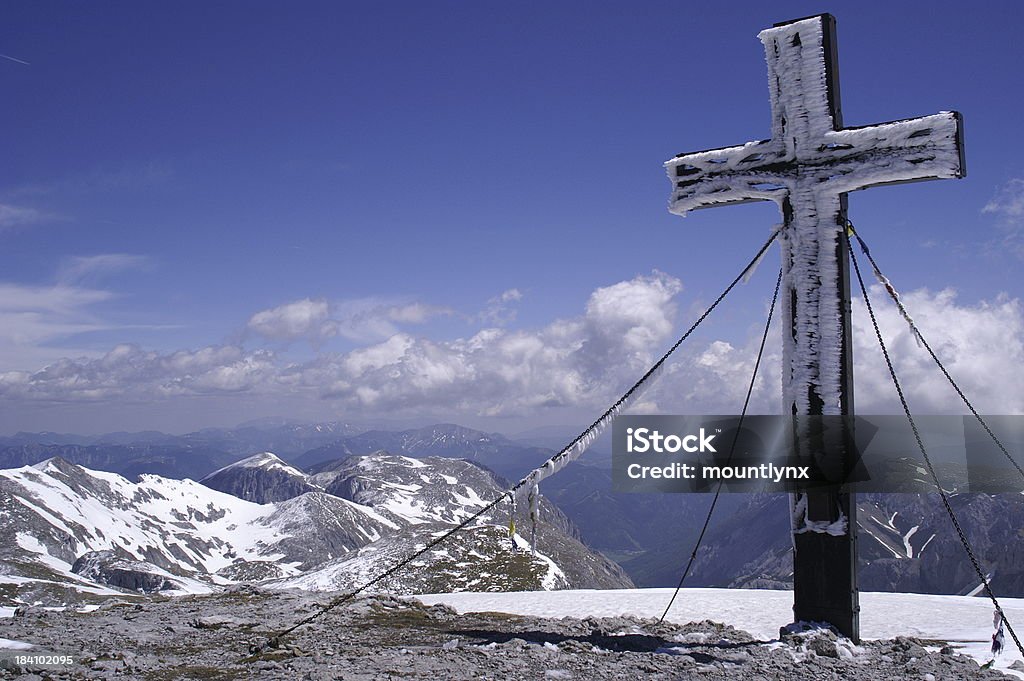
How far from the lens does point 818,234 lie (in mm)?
11281

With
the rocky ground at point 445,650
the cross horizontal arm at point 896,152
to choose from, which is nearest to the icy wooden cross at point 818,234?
the cross horizontal arm at point 896,152

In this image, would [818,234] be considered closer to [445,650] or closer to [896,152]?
[896,152]

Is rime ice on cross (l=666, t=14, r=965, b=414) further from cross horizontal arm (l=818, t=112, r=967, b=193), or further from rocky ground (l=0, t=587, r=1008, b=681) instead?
rocky ground (l=0, t=587, r=1008, b=681)

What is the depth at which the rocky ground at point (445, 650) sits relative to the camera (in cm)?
969

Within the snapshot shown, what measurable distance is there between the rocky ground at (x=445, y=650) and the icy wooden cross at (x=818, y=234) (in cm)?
116

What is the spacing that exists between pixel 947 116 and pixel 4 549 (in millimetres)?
218371

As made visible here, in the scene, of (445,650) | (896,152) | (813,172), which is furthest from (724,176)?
(445,650)

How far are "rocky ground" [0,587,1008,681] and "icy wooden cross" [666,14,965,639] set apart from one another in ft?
3.81

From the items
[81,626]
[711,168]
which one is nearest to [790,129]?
[711,168]

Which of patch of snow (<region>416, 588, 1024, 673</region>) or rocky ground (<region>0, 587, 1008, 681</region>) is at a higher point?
rocky ground (<region>0, 587, 1008, 681</region>)

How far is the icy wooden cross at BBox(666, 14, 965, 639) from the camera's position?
35.7ft

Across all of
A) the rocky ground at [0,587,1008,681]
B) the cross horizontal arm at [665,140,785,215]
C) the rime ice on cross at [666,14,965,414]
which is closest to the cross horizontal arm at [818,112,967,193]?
the rime ice on cross at [666,14,965,414]

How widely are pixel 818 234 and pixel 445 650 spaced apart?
875 centimetres

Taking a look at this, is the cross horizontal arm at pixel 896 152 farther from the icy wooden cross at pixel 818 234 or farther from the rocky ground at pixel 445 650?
the rocky ground at pixel 445 650
